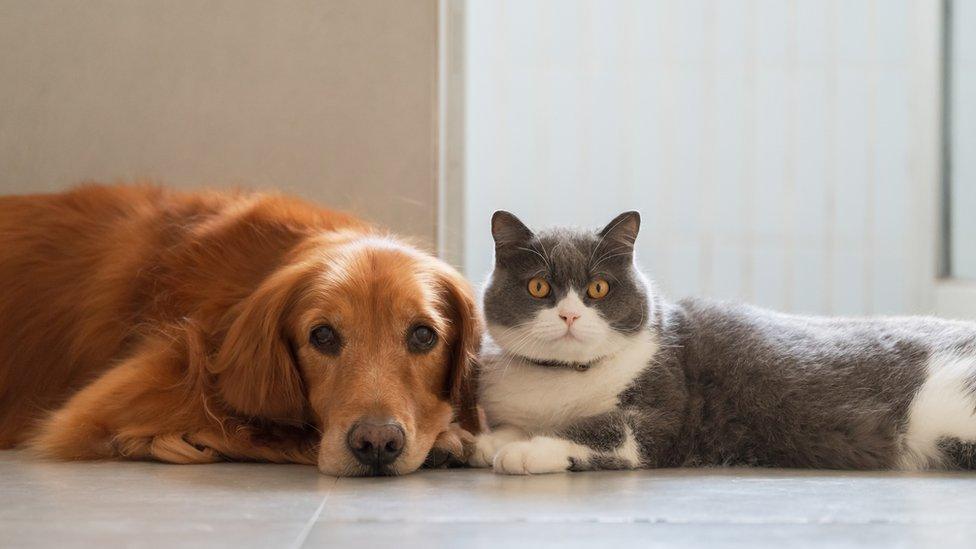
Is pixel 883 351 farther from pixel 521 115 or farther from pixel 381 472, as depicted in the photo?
pixel 521 115

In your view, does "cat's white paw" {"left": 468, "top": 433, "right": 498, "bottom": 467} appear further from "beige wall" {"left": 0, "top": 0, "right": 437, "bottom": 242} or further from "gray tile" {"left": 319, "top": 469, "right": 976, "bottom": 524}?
"beige wall" {"left": 0, "top": 0, "right": 437, "bottom": 242}

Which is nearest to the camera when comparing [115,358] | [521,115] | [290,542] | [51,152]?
[290,542]

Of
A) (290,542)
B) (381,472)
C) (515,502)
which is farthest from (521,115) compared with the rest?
(290,542)

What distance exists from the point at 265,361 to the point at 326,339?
0.14 meters

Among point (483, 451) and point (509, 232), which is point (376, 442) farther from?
point (509, 232)

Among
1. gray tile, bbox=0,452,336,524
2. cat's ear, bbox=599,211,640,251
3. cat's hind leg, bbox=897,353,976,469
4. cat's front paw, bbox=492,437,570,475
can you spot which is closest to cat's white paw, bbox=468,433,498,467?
cat's front paw, bbox=492,437,570,475

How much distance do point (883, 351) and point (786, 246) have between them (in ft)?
5.77

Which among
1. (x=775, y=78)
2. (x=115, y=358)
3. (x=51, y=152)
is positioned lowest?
(x=115, y=358)

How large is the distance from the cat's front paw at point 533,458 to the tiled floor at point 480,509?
0.04 metres

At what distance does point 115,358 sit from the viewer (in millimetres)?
2521

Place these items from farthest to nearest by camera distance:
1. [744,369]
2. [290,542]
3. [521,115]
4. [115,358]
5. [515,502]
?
[521,115], [115,358], [744,369], [515,502], [290,542]

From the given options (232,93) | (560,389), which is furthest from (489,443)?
(232,93)

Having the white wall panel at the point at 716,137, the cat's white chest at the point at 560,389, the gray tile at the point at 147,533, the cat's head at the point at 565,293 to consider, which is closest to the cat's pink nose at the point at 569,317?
the cat's head at the point at 565,293

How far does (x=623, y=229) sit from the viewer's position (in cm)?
229
